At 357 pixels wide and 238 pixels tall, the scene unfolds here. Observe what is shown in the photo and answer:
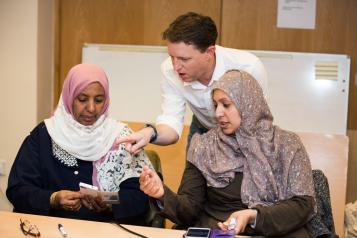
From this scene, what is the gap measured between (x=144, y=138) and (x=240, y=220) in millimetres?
622

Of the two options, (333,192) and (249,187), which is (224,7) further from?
(249,187)

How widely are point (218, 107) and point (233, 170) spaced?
9.8 inches

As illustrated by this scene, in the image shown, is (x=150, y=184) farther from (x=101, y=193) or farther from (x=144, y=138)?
(x=144, y=138)

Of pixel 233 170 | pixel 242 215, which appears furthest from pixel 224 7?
pixel 242 215

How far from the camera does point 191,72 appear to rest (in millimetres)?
2307

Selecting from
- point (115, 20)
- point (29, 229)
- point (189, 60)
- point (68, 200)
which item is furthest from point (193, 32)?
point (115, 20)

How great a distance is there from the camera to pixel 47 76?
4.00m

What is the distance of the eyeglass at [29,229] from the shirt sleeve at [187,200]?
1.47 feet

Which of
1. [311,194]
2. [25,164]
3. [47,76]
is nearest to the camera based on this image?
[311,194]

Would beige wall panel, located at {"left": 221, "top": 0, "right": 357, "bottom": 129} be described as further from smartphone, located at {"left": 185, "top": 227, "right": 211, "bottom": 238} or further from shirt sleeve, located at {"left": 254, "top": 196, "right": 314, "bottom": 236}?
smartphone, located at {"left": 185, "top": 227, "right": 211, "bottom": 238}

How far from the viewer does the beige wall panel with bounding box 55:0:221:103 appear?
12.7ft

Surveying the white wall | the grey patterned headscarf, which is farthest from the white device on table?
the white wall

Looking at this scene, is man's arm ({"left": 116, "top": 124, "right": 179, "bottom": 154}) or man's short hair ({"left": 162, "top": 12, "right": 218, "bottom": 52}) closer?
man's arm ({"left": 116, "top": 124, "right": 179, "bottom": 154})

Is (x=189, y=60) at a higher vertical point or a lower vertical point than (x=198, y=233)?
higher
